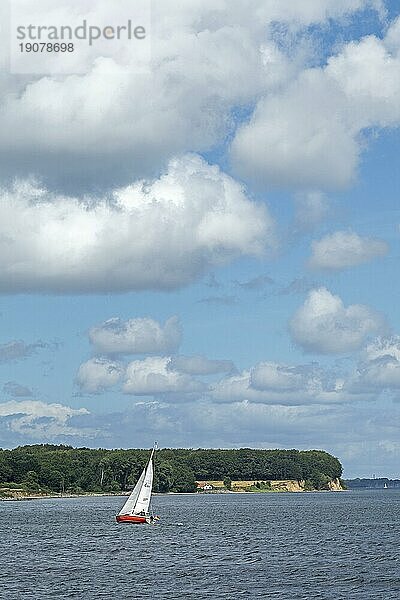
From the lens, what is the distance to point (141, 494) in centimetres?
16575

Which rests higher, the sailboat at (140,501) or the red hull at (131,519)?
the sailboat at (140,501)

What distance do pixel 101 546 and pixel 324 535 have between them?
4021cm

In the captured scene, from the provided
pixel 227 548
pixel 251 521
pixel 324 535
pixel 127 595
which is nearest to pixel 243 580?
pixel 127 595

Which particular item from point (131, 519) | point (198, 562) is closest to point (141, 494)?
point (131, 519)

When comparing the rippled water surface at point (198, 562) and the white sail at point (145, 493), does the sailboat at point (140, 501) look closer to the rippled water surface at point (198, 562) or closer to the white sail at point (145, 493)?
the white sail at point (145, 493)

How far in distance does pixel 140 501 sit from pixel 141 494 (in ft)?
8.05

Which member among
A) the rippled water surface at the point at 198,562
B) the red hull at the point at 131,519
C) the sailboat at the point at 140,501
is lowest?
the rippled water surface at the point at 198,562

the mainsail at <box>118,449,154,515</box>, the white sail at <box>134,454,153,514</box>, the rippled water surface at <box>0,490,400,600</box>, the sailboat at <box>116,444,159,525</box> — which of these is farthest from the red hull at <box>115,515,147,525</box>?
the rippled water surface at <box>0,490,400,600</box>

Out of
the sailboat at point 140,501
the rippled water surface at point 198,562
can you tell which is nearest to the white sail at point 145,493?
the sailboat at point 140,501

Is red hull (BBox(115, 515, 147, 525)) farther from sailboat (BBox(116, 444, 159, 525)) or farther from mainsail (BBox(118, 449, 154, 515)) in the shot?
mainsail (BBox(118, 449, 154, 515))

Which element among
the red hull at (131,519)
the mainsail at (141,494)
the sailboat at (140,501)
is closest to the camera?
the mainsail at (141,494)

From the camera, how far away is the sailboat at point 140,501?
6476 inches

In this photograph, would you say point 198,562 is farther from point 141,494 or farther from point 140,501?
point 140,501

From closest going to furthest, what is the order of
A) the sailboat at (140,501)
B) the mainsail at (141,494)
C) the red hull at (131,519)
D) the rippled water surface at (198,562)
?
the rippled water surface at (198,562), the mainsail at (141,494), the sailboat at (140,501), the red hull at (131,519)
